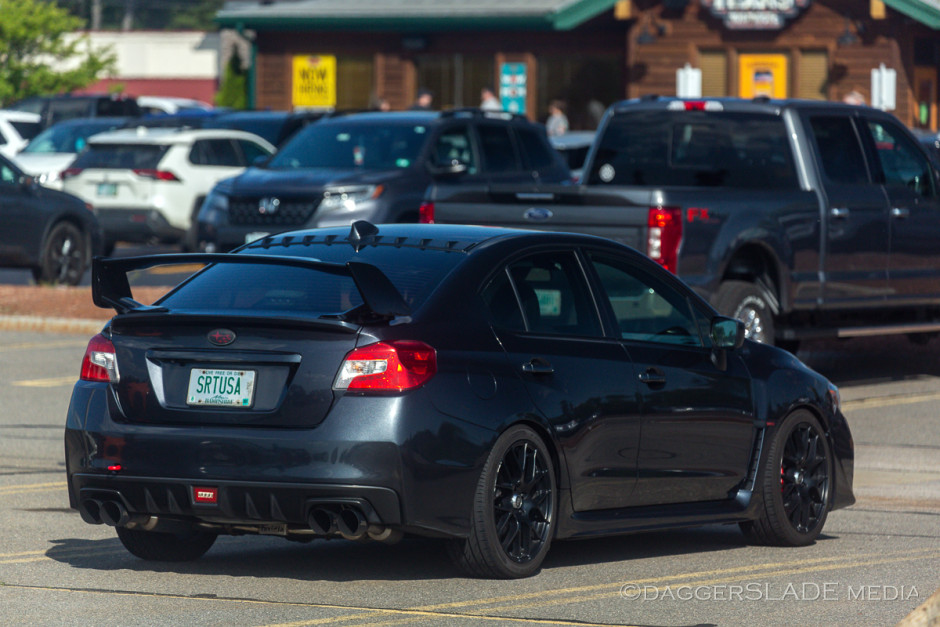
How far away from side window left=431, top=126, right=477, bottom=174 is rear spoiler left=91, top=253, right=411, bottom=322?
1097 centimetres

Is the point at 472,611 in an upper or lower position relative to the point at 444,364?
lower

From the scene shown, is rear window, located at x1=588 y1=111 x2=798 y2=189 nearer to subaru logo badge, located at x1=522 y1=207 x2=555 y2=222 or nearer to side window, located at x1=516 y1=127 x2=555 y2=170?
subaru logo badge, located at x1=522 y1=207 x2=555 y2=222

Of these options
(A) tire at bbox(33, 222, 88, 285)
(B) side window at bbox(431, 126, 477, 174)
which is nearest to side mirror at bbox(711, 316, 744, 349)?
(B) side window at bbox(431, 126, 477, 174)

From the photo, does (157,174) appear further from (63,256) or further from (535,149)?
(535,149)

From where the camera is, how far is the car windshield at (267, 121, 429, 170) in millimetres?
18375

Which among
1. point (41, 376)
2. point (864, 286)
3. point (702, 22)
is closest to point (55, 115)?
point (702, 22)

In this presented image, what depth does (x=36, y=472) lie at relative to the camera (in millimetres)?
10172

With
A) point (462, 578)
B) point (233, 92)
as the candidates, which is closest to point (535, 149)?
point (462, 578)

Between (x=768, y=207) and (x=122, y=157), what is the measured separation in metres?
13.1

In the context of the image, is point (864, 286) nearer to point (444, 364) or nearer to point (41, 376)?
point (41, 376)

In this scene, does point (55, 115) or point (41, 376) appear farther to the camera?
point (55, 115)

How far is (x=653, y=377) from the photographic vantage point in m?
7.81

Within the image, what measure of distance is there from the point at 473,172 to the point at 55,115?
20223 millimetres

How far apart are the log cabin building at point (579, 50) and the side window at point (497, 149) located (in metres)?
16.6
